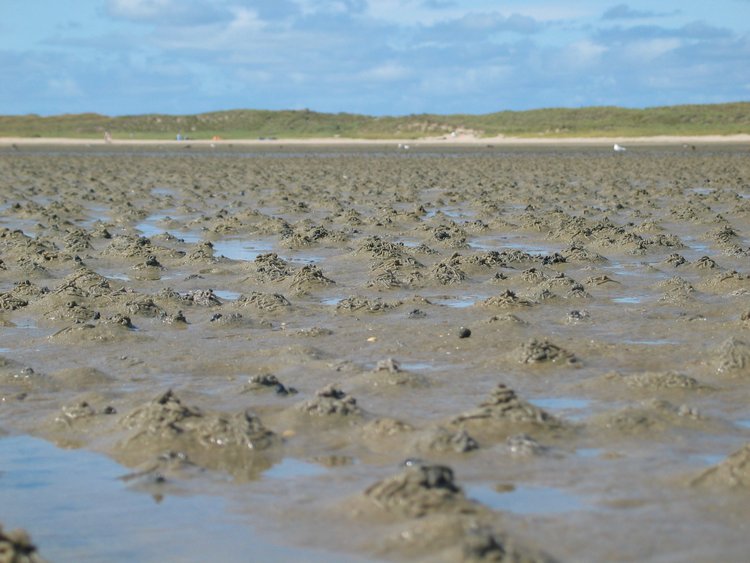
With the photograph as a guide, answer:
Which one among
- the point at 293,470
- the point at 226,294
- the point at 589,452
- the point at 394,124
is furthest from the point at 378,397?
the point at 394,124

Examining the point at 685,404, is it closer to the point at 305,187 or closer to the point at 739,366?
the point at 739,366

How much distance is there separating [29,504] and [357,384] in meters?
2.95

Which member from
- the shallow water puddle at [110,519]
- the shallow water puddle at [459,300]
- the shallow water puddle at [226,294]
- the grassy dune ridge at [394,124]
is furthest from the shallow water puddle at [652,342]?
→ the grassy dune ridge at [394,124]

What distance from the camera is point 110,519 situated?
5.79 m

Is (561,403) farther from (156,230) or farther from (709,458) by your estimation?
(156,230)

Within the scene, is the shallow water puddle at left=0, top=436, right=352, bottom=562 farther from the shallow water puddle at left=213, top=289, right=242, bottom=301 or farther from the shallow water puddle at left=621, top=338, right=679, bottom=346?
the shallow water puddle at left=213, top=289, right=242, bottom=301

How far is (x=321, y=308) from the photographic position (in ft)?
39.5

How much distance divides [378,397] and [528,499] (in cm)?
236

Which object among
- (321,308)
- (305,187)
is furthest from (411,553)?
(305,187)

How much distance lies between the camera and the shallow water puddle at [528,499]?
575cm

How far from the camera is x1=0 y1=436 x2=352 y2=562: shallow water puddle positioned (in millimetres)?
5301

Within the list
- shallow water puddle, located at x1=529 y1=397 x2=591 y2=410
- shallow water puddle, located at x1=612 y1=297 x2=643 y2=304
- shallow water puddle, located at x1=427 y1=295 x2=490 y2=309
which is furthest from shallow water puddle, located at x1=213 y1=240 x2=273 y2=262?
shallow water puddle, located at x1=529 y1=397 x2=591 y2=410

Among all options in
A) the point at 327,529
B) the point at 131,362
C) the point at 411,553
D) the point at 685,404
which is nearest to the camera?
the point at 411,553

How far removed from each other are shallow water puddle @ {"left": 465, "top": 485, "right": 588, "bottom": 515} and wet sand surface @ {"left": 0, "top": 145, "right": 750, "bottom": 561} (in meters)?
0.02
